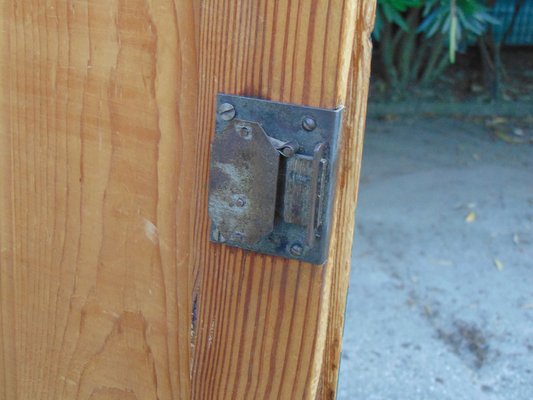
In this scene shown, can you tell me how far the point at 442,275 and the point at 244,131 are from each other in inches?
127

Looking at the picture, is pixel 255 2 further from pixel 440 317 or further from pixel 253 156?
pixel 440 317

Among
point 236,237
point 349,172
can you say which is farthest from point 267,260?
point 349,172

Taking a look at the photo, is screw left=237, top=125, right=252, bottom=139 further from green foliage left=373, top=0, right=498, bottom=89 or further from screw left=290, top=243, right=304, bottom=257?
green foliage left=373, top=0, right=498, bottom=89

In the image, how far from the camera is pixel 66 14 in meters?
1.15

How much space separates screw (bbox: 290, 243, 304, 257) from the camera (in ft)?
3.27

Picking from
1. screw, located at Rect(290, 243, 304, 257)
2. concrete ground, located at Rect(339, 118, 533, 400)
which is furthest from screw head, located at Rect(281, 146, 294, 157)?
concrete ground, located at Rect(339, 118, 533, 400)

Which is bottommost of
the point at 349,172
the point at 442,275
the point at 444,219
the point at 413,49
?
the point at 442,275

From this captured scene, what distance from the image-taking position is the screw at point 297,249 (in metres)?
1.00

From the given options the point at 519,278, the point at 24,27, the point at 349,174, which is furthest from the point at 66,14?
the point at 519,278

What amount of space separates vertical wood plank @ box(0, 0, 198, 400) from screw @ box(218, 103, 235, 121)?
0.07 metres

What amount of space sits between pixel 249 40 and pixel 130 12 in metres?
0.20

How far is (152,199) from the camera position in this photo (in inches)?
45.3

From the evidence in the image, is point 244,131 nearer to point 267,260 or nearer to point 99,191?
point 267,260

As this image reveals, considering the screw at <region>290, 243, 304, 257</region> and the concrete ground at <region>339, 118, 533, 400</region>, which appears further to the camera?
the concrete ground at <region>339, 118, 533, 400</region>
